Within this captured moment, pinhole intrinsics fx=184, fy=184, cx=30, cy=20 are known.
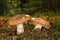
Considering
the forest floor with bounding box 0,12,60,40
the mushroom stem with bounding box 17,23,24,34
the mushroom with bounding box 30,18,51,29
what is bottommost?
the forest floor with bounding box 0,12,60,40

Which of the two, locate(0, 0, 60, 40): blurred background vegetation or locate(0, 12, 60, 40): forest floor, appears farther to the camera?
locate(0, 0, 60, 40): blurred background vegetation

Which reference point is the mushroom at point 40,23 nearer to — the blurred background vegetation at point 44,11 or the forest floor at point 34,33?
the forest floor at point 34,33

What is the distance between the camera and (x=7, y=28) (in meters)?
5.90

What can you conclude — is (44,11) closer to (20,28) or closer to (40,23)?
(40,23)

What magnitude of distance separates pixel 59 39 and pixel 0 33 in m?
1.80

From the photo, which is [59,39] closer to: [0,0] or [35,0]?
[0,0]

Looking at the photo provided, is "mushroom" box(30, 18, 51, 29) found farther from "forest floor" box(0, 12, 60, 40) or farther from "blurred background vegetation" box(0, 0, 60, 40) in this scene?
"blurred background vegetation" box(0, 0, 60, 40)

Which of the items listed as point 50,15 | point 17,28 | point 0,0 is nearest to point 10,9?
point 0,0

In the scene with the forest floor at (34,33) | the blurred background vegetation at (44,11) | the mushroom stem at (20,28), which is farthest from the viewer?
the blurred background vegetation at (44,11)

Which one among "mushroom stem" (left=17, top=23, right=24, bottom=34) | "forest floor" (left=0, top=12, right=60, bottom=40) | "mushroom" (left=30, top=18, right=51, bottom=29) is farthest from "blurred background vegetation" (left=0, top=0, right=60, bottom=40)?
"mushroom stem" (left=17, top=23, right=24, bottom=34)

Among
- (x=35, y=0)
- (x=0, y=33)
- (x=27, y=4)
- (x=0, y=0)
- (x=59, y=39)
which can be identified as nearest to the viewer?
(x=59, y=39)

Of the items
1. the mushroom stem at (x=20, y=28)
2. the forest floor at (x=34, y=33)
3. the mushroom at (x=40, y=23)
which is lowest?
the forest floor at (x=34, y=33)

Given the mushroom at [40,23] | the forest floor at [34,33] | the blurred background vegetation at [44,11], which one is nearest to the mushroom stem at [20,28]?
the forest floor at [34,33]

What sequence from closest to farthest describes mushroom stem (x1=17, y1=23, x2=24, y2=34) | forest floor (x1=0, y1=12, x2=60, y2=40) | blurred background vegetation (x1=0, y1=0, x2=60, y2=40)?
forest floor (x1=0, y1=12, x2=60, y2=40), mushroom stem (x1=17, y1=23, x2=24, y2=34), blurred background vegetation (x1=0, y1=0, x2=60, y2=40)
